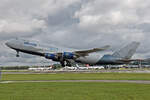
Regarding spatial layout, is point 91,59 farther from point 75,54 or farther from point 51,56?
point 51,56

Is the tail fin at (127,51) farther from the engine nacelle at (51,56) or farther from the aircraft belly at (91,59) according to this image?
the engine nacelle at (51,56)

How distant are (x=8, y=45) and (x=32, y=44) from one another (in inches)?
A: 257

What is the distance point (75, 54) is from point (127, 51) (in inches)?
990

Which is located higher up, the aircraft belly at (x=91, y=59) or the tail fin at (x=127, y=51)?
the tail fin at (x=127, y=51)

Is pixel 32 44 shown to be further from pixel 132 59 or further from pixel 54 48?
pixel 132 59

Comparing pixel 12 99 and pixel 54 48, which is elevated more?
pixel 54 48

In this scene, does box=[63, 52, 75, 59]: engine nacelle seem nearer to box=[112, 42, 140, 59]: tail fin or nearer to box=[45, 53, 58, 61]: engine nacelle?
box=[45, 53, 58, 61]: engine nacelle

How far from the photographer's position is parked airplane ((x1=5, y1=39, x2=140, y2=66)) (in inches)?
2356

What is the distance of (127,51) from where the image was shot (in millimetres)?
83250

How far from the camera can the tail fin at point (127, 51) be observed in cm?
8244

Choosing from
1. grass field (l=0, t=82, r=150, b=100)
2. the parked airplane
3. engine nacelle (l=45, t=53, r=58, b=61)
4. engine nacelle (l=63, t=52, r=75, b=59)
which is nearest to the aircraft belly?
the parked airplane

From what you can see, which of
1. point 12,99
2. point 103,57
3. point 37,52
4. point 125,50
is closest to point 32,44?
point 37,52

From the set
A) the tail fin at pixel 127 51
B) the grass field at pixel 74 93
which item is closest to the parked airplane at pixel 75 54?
the tail fin at pixel 127 51

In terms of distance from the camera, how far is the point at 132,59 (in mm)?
81688
